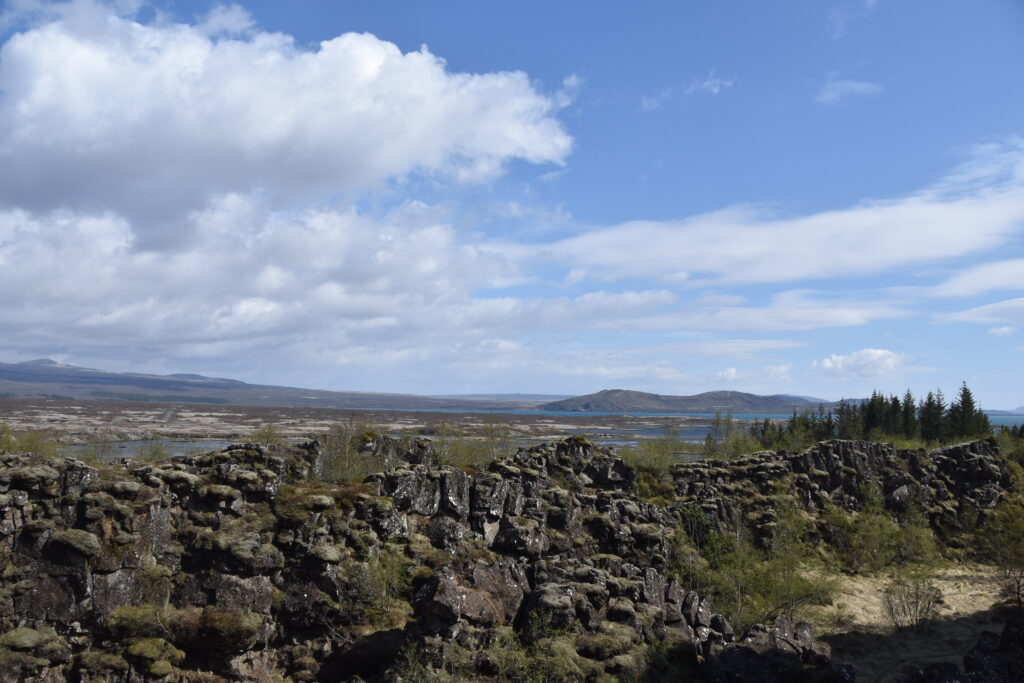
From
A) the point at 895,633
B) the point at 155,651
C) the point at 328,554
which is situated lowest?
the point at 895,633

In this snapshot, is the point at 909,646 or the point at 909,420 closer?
the point at 909,646

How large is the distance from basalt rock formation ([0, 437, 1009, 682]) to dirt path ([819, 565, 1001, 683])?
1064 cm

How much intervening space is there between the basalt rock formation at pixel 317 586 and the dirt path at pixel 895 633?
10.6 metres

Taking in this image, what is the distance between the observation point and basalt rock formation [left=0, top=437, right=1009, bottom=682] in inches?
1512

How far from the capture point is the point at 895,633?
59562 millimetres

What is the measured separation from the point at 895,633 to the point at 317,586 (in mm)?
54189

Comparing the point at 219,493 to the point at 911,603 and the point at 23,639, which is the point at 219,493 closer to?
the point at 23,639

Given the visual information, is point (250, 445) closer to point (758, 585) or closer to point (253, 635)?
point (253, 635)

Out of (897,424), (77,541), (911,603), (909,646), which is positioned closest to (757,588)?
(909,646)

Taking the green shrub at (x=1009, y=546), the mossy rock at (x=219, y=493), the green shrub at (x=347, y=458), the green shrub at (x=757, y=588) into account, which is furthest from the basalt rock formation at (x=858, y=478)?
the mossy rock at (x=219, y=493)

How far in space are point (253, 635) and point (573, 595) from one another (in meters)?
21.8

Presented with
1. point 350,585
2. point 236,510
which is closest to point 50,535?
point 236,510

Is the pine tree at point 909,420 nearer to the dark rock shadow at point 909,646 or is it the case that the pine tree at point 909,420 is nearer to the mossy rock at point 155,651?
the dark rock shadow at point 909,646

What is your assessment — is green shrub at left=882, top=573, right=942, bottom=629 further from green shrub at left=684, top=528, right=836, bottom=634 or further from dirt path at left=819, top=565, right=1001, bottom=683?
green shrub at left=684, top=528, right=836, bottom=634
